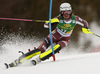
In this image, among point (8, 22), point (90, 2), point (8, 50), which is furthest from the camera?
point (90, 2)

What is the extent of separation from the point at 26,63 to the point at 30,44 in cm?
219

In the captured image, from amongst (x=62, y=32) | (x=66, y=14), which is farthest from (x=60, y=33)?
(x=66, y=14)

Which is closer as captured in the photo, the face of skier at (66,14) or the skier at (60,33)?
the skier at (60,33)

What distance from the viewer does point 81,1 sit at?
7.03 meters

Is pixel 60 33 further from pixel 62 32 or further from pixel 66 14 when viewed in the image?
pixel 66 14

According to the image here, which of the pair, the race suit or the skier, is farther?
the race suit

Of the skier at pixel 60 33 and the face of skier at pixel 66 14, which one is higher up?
the face of skier at pixel 66 14

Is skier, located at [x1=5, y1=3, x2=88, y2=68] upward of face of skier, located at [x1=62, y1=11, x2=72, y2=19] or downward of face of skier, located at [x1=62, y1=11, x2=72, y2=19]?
downward

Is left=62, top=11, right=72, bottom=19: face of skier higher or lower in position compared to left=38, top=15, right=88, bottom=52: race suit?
higher

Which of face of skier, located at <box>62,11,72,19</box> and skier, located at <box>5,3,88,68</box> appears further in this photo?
face of skier, located at <box>62,11,72,19</box>

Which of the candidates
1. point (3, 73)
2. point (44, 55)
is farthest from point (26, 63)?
point (3, 73)

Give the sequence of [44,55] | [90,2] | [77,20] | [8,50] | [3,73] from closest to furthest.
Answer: [3,73] → [44,55] → [77,20] → [8,50] → [90,2]

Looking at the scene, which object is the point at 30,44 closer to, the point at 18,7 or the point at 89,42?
the point at 18,7

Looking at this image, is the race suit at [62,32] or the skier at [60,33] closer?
the skier at [60,33]
